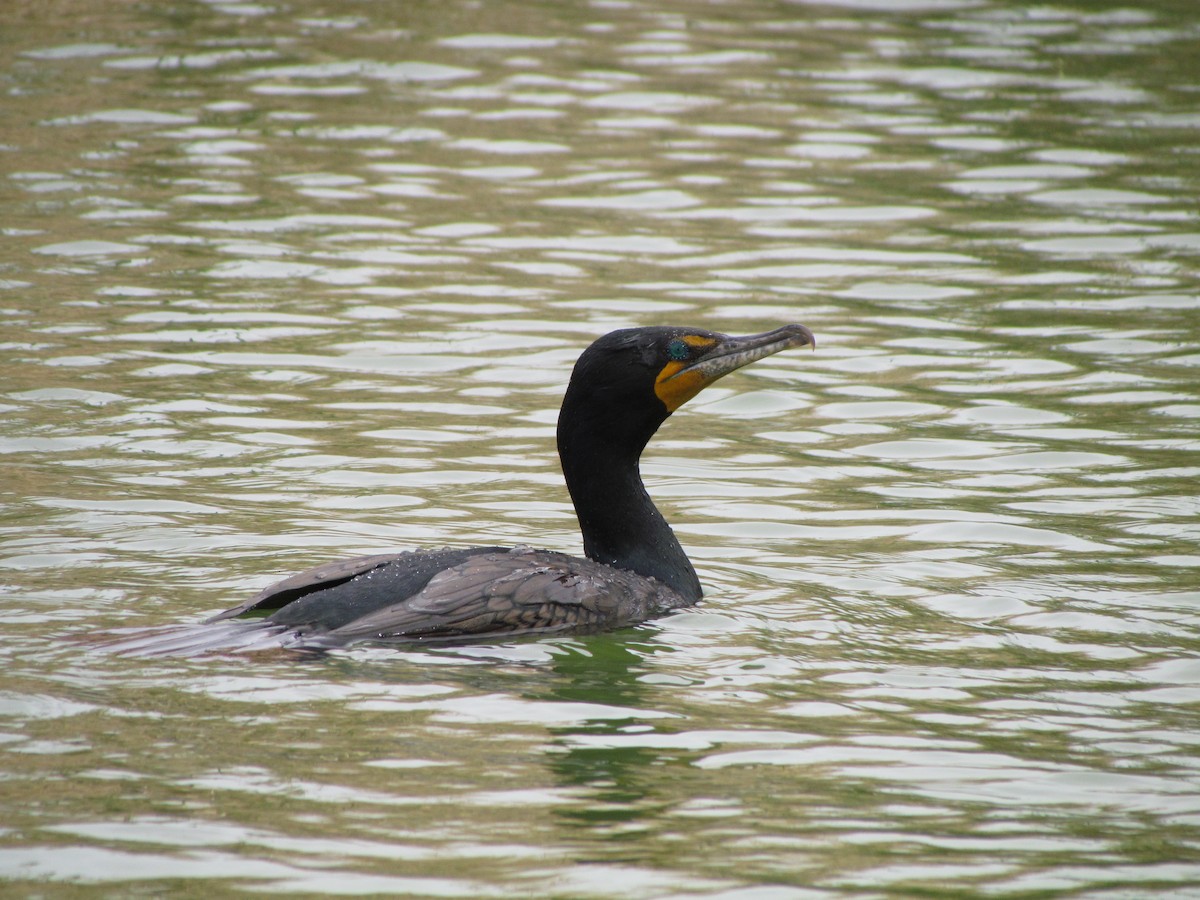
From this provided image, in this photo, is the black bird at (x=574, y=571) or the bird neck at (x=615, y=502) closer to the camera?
the black bird at (x=574, y=571)

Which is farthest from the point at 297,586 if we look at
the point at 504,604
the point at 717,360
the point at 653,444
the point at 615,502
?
the point at 653,444

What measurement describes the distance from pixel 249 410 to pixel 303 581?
3.45 meters

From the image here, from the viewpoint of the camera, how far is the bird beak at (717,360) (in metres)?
6.93

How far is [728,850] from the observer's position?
4629mm

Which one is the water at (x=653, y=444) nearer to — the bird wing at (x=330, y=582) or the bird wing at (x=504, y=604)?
the bird wing at (x=504, y=604)

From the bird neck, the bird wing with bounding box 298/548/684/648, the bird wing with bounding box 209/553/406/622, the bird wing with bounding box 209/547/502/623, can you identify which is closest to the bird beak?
the bird neck

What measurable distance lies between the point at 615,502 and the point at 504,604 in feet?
3.07

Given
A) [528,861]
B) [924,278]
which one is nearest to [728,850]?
[528,861]

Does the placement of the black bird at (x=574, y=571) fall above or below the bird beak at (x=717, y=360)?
below

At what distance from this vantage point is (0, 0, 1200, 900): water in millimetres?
4816

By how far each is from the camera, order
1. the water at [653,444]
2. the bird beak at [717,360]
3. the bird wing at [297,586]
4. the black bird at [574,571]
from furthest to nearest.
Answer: the bird beak at [717,360] → the bird wing at [297,586] → the black bird at [574,571] → the water at [653,444]

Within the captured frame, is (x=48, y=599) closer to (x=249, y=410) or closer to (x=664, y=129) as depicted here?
(x=249, y=410)

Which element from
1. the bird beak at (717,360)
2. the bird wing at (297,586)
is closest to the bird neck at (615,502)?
the bird beak at (717,360)

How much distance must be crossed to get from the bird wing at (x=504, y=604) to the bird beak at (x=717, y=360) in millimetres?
786
